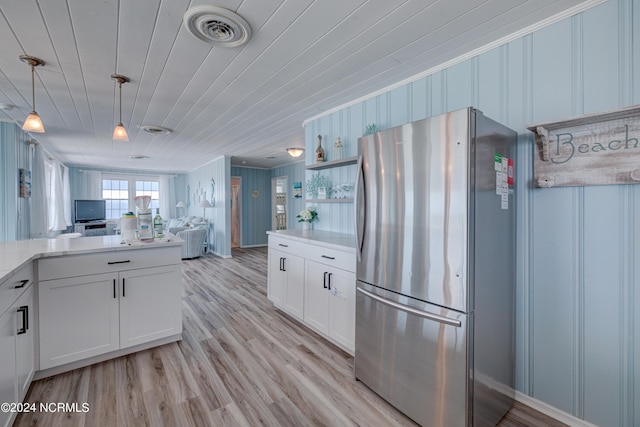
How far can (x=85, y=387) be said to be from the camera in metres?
1.90

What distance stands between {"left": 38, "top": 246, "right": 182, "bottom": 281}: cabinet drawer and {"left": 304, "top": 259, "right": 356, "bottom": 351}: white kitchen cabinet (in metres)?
1.31

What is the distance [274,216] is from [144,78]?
5.98m

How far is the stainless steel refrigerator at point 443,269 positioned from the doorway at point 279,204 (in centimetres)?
646

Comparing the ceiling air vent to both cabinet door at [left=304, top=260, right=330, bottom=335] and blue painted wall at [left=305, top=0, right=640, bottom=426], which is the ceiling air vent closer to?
blue painted wall at [left=305, top=0, right=640, bottom=426]

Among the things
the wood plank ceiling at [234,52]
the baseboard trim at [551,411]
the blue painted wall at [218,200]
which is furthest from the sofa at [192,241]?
the baseboard trim at [551,411]

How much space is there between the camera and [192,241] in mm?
6367

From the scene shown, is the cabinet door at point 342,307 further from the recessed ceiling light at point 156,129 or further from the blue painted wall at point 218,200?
the blue painted wall at point 218,200

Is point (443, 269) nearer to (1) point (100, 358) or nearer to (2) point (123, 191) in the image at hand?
(1) point (100, 358)

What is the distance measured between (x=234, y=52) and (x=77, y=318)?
235cm

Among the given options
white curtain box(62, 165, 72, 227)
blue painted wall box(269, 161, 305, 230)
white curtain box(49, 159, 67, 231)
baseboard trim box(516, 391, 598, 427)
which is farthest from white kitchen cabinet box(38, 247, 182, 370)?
white curtain box(62, 165, 72, 227)

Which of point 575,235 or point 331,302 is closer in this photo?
point 575,235

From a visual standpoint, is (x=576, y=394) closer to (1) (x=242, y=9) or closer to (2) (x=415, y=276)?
(2) (x=415, y=276)

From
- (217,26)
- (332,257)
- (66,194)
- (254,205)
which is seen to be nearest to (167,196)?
(66,194)

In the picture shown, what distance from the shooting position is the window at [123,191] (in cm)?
861
